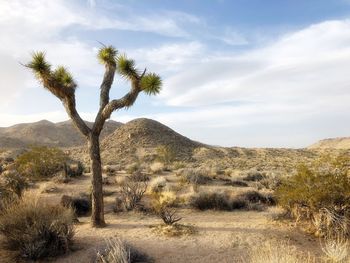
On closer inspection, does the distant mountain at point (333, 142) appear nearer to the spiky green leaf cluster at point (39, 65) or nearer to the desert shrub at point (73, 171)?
the desert shrub at point (73, 171)

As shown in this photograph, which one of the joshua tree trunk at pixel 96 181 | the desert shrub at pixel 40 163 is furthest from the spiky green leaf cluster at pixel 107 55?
the desert shrub at pixel 40 163

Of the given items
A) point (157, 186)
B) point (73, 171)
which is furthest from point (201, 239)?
point (73, 171)

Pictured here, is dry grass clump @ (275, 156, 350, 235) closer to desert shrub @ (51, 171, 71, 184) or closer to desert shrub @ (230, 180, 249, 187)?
desert shrub @ (230, 180, 249, 187)

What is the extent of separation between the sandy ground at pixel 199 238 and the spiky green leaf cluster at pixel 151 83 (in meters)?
3.57

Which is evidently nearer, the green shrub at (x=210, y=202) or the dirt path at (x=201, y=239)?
the dirt path at (x=201, y=239)

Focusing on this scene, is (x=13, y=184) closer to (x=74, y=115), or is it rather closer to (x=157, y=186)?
(x=74, y=115)

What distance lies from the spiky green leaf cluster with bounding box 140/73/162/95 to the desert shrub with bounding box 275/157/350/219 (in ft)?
13.8

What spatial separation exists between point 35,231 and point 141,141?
39.4m

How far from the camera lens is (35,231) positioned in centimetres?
873

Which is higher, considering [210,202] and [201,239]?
[210,202]

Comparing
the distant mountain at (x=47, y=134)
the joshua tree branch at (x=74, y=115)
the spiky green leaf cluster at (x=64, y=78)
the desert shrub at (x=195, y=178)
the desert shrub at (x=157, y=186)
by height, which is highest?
the distant mountain at (x=47, y=134)

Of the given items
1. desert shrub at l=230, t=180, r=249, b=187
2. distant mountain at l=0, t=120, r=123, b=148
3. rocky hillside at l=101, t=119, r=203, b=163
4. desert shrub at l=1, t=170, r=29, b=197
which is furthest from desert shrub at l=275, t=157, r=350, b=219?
distant mountain at l=0, t=120, r=123, b=148

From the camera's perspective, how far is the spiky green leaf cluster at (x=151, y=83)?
1058 centimetres

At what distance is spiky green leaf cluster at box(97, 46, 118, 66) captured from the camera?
37.3 feet
